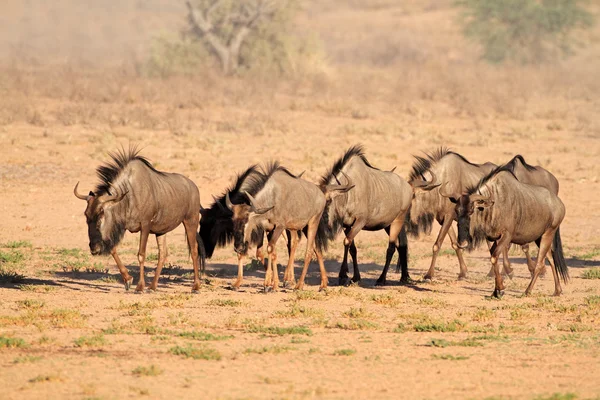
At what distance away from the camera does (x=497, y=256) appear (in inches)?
467

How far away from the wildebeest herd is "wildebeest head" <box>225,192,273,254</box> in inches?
0.4

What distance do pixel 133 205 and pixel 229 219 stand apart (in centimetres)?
148

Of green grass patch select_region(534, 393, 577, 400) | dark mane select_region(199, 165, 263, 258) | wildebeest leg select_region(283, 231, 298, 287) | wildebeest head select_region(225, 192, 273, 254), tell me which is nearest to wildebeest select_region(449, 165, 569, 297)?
wildebeest leg select_region(283, 231, 298, 287)

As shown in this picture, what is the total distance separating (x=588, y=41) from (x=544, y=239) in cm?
4203

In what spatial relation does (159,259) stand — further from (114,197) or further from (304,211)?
(304,211)

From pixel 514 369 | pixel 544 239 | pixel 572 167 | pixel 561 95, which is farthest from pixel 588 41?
pixel 514 369

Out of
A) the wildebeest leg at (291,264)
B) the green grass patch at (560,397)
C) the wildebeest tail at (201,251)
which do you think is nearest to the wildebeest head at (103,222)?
the wildebeest tail at (201,251)

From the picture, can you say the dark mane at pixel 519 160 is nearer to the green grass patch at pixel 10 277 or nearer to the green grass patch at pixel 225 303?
the green grass patch at pixel 225 303

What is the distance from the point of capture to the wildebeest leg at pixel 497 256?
39.0 ft

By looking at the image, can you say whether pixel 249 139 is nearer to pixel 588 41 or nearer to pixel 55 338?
pixel 55 338

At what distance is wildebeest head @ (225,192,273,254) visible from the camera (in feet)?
→ 38.6

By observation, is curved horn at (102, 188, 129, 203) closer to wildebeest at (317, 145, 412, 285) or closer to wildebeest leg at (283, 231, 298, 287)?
wildebeest leg at (283, 231, 298, 287)

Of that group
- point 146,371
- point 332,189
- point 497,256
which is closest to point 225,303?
point 332,189

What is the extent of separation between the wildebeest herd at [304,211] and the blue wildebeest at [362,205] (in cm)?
1
